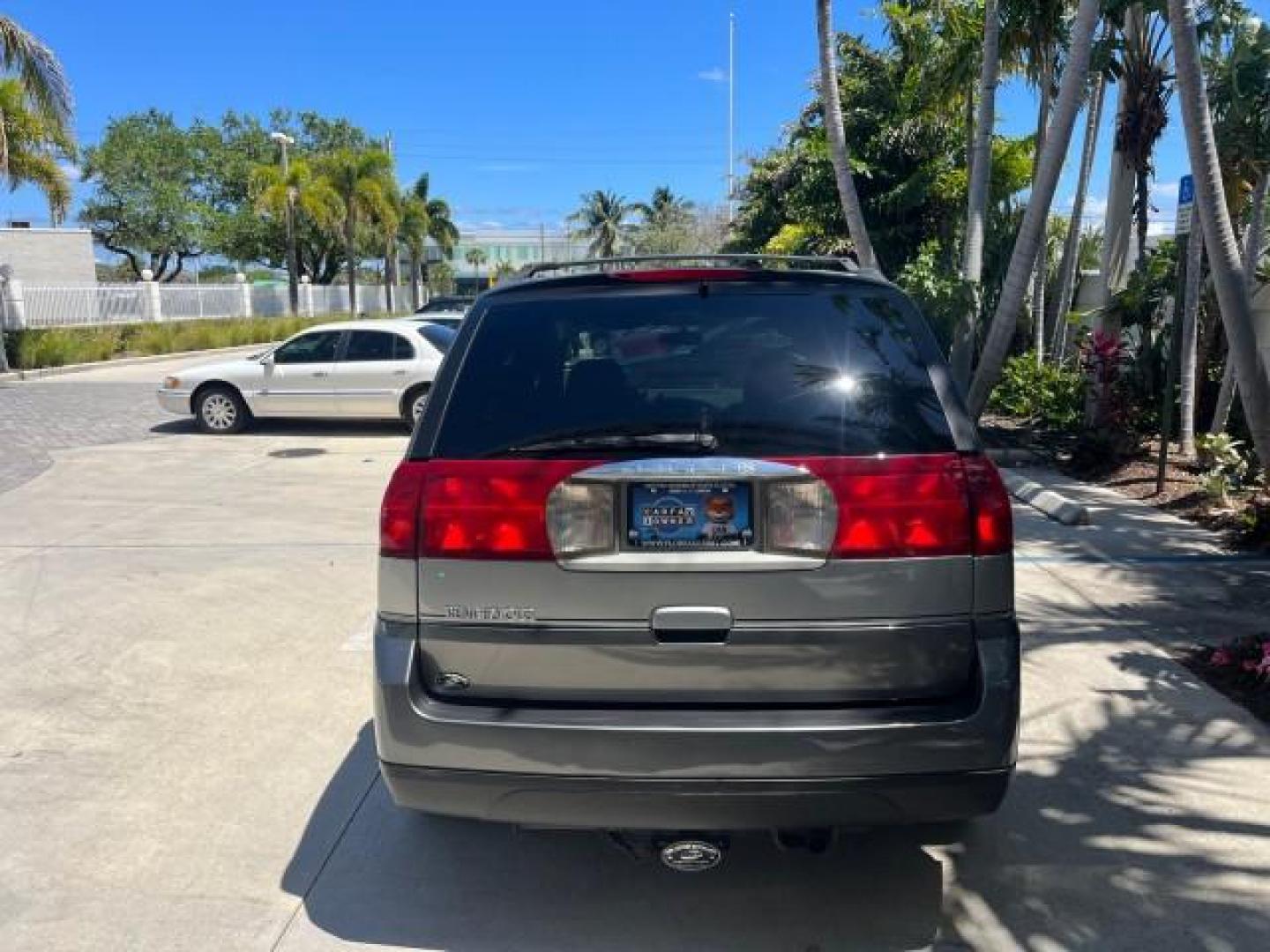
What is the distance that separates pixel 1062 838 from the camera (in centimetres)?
351

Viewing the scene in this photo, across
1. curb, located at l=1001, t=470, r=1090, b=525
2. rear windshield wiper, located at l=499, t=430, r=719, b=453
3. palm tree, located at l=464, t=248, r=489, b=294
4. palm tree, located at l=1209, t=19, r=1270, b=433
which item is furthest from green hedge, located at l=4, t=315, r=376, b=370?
palm tree, located at l=464, t=248, r=489, b=294

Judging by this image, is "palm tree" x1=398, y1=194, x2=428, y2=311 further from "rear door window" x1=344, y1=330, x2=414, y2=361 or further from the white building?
"rear door window" x1=344, y1=330, x2=414, y2=361

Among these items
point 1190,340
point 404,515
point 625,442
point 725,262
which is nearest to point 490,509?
point 404,515

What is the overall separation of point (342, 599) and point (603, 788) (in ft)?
13.1

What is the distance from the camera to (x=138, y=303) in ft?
95.2

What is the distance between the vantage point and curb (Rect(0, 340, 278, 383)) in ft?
71.5

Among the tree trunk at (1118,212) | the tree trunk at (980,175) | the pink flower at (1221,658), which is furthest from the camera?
the tree trunk at (1118,212)

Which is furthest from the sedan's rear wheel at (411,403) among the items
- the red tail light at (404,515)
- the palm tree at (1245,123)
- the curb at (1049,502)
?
the red tail light at (404,515)

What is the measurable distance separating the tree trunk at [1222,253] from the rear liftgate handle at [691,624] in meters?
5.10

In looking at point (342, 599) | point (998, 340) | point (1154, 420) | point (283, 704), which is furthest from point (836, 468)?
point (1154, 420)

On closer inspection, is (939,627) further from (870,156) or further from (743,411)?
(870,156)

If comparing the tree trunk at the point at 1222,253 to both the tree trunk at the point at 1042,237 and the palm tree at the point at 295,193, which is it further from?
the palm tree at the point at 295,193

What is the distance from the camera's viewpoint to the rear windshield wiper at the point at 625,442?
2.72m

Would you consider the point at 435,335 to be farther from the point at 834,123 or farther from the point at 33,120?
the point at 33,120
